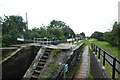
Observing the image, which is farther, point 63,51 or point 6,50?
point 6,50

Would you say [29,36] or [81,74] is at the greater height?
[29,36]

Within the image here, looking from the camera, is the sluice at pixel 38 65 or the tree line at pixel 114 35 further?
the tree line at pixel 114 35

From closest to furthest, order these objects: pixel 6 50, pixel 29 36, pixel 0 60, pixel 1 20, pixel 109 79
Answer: pixel 109 79
pixel 0 60
pixel 6 50
pixel 29 36
pixel 1 20

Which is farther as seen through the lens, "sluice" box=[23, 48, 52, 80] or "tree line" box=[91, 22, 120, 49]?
"tree line" box=[91, 22, 120, 49]

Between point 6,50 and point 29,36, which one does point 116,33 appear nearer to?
point 29,36

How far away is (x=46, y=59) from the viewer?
12.8 meters

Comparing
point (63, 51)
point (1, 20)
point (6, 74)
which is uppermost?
point (1, 20)

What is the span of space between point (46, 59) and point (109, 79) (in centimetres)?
707

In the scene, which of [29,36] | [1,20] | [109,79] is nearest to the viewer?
[109,79]

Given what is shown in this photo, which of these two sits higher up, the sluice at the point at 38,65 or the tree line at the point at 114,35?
the tree line at the point at 114,35

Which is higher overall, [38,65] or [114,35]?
[114,35]

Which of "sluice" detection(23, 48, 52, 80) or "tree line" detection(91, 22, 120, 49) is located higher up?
"tree line" detection(91, 22, 120, 49)

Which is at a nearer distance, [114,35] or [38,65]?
[38,65]

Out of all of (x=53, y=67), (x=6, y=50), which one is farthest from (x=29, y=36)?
(x=53, y=67)
